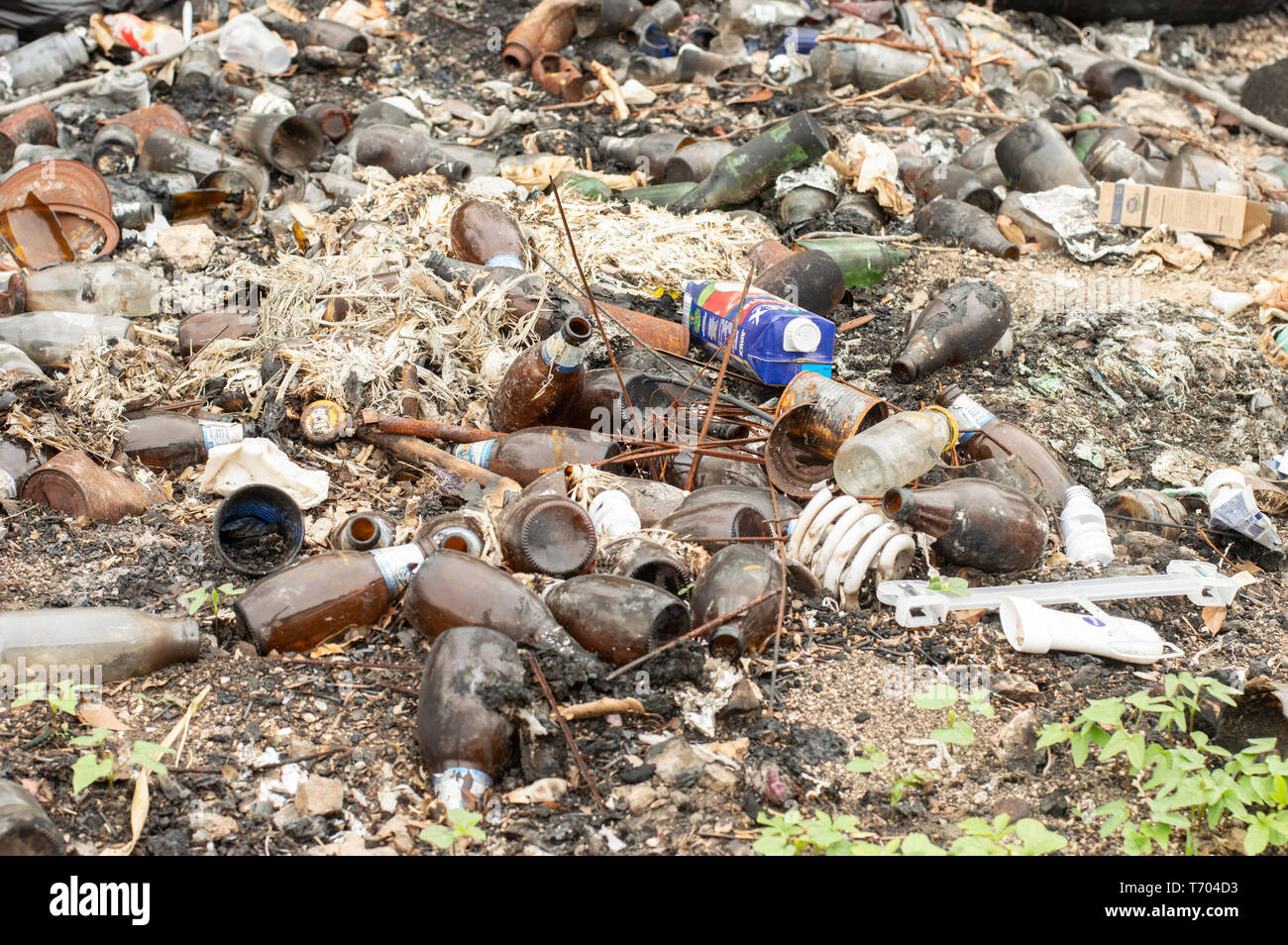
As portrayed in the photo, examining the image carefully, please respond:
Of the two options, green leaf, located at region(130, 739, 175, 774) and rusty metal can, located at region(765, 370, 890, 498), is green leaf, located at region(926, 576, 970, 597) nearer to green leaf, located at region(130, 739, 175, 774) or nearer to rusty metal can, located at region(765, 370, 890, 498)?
rusty metal can, located at region(765, 370, 890, 498)

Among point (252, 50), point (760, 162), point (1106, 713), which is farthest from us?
point (252, 50)

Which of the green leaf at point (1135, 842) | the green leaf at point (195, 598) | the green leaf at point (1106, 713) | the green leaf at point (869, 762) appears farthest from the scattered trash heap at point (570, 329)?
the green leaf at point (1135, 842)

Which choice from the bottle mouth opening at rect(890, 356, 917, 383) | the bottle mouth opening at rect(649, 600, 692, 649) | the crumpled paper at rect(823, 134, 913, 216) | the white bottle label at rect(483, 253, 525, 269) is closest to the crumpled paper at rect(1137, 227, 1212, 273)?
the crumpled paper at rect(823, 134, 913, 216)

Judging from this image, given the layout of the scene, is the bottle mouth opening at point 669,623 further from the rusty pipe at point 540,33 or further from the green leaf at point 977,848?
the rusty pipe at point 540,33

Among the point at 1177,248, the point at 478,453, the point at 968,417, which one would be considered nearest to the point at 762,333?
the point at 968,417

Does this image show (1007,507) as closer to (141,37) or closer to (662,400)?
(662,400)

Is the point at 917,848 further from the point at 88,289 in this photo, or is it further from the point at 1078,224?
the point at 1078,224

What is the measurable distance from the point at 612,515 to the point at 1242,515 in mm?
1940

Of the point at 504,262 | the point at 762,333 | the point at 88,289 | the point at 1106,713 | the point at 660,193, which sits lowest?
the point at 88,289

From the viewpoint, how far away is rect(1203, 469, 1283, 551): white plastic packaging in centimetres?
316

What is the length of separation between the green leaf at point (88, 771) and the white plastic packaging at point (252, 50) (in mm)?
6062

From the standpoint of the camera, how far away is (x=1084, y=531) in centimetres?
308

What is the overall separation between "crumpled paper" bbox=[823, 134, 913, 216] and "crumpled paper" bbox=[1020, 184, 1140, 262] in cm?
69
